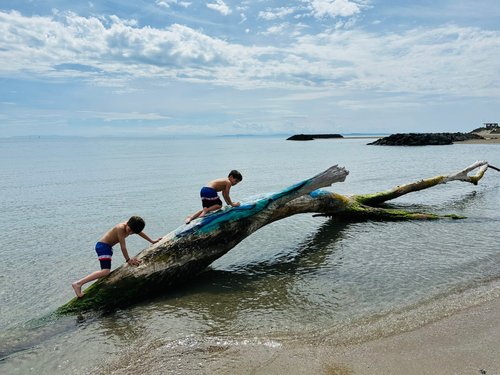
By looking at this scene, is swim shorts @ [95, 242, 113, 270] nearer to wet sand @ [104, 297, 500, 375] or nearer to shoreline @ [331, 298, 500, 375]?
wet sand @ [104, 297, 500, 375]

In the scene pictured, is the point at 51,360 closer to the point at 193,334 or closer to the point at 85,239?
the point at 193,334

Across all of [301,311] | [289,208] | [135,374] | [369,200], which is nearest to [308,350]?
[301,311]

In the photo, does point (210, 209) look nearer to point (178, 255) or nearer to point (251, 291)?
point (178, 255)

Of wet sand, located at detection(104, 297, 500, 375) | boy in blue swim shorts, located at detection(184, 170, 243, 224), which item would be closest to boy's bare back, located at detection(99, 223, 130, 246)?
boy in blue swim shorts, located at detection(184, 170, 243, 224)

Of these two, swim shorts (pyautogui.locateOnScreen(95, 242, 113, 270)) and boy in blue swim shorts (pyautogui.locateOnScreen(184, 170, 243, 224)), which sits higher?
boy in blue swim shorts (pyautogui.locateOnScreen(184, 170, 243, 224))

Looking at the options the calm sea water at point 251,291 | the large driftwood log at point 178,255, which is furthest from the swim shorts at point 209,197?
the calm sea water at point 251,291

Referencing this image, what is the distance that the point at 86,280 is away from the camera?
305 inches

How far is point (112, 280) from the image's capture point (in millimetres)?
8047

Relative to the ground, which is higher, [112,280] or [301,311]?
[112,280]

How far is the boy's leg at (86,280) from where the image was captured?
7723mm

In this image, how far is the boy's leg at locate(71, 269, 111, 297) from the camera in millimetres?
7723

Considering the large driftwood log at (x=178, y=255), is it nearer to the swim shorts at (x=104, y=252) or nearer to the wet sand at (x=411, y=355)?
the swim shorts at (x=104, y=252)

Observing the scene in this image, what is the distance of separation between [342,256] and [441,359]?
219 inches

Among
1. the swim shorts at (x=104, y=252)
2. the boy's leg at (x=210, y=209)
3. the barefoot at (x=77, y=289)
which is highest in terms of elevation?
the boy's leg at (x=210, y=209)
